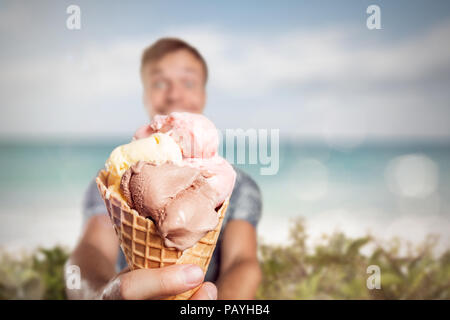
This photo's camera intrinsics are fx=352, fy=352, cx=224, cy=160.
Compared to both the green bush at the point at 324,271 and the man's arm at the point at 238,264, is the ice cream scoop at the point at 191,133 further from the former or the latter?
the green bush at the point at 324,271

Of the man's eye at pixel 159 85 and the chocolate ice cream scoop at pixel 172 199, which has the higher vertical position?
the man's eye at pixel 159 85

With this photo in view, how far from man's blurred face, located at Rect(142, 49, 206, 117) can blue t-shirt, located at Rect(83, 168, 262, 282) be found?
53cm

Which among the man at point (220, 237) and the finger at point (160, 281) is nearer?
the finger at point (160, 281)

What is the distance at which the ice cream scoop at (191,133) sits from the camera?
103cm

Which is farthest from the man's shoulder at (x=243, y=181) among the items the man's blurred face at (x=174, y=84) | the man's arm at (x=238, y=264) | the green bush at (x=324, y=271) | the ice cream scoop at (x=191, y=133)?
the ice cream scoop at (x=191, y=133)

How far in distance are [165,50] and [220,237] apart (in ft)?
3.91

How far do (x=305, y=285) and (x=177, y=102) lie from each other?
1375 millimetres

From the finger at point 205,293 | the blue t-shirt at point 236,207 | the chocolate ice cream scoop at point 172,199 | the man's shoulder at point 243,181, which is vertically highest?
the chocolate ice cream scoop at point 172,199

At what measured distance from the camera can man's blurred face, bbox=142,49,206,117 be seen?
2090mm

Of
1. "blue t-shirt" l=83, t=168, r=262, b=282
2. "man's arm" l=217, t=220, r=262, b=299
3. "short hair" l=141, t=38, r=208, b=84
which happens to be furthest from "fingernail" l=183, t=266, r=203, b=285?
"short hair" l=141, t=38, r=208, b=84

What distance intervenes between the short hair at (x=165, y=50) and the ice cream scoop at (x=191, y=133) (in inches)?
49.0

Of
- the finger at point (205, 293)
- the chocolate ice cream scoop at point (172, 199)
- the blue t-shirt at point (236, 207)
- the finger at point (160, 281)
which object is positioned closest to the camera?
the chocolate ice cream scoop at point (172, 199)
